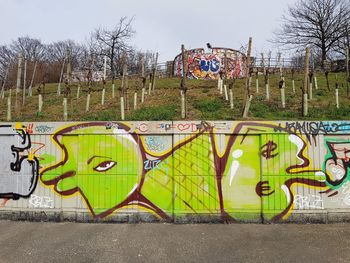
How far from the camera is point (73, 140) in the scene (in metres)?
7.24

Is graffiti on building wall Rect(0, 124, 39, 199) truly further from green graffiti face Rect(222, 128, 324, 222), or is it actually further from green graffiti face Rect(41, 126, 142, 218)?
green graffiti face Rect(222, 128, 324, 222)

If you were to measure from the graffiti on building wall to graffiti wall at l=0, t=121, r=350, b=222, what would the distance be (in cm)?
6

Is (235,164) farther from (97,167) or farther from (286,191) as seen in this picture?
(97,167)

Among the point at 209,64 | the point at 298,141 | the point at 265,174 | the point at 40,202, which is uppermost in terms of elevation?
the point at 209,64

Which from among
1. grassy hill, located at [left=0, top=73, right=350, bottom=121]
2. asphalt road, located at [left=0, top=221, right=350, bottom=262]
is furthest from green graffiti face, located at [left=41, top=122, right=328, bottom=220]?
grassy hill, located at [left=0, top=73, right=350, bottom=121]

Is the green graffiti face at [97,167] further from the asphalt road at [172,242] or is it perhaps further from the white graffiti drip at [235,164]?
the white graffiti drip at [235,164]

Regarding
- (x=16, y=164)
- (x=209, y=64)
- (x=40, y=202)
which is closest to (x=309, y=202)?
(x=40, y=202)

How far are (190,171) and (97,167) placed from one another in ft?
7.98

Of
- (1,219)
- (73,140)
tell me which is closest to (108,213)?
(73,140)

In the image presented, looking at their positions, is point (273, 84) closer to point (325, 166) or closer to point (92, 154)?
point (325, 166)

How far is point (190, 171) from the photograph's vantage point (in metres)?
6.96

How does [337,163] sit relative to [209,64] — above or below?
below

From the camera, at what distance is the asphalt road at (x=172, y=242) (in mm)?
5031

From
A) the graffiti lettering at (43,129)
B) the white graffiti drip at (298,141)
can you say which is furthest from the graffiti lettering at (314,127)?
the graffiti lettering at (43,129)
